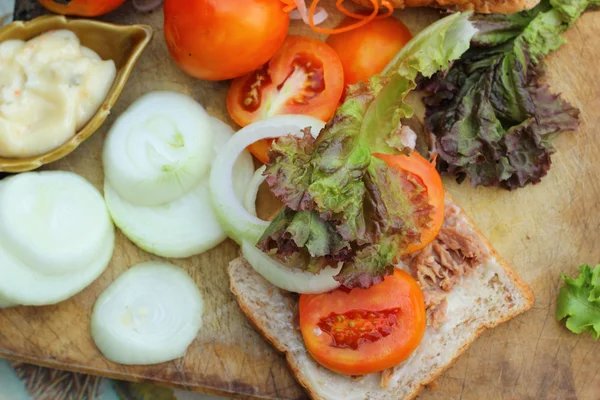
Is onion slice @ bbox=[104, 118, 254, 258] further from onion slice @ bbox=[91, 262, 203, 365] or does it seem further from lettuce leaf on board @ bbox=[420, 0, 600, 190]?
lettuce leaf on board @ bbox=[420, 0, 600, 190]

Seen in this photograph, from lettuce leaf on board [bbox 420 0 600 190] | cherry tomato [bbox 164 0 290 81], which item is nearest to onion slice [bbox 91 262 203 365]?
cherry tomato [bbox 164 0 290 81]

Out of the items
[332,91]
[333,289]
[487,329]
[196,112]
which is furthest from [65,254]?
[487,329]

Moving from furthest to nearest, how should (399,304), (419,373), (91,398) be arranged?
1. (91,398)
2. (419,373)
3. (399,304)

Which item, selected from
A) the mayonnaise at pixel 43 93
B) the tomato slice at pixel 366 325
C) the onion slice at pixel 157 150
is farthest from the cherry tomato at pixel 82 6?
the tomato slice at pixel 366 325

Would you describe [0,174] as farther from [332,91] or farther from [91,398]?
[332,91]

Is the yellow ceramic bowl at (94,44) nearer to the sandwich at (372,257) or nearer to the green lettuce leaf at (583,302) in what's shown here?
the sandwich at (372,257)

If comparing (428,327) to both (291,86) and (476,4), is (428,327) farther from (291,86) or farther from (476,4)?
(476,4)
